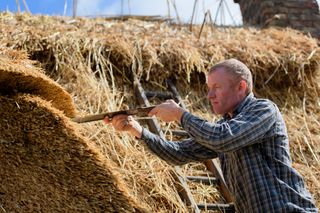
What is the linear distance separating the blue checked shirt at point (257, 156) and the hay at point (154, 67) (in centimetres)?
63

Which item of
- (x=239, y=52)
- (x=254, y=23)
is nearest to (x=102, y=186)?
(x=239, y=52)

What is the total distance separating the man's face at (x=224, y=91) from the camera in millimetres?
3244

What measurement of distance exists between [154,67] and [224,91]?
1763 millimetres

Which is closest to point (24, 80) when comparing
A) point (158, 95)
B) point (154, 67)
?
point (158, 95)

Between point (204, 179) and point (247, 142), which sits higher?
point (247, 142)

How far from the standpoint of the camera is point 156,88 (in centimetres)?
496

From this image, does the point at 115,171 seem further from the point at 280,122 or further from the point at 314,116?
the point at 314,116

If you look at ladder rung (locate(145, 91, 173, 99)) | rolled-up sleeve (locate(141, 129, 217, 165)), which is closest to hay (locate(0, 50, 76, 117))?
rolled-up sleeve (locate(141, 129, 217, 165))

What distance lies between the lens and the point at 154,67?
4965mm

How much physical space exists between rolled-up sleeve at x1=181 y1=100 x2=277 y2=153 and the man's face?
16 centimetres

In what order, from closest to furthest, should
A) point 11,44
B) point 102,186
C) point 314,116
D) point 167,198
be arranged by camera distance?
point 102,186 < point 167,198 < point 11,44 < point 314,116

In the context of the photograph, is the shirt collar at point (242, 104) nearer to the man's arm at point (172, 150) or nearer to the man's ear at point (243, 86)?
the man's ear at point (243, 86)

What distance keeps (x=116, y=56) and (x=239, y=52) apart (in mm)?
1098

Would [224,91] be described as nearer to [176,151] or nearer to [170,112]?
[170,112]
